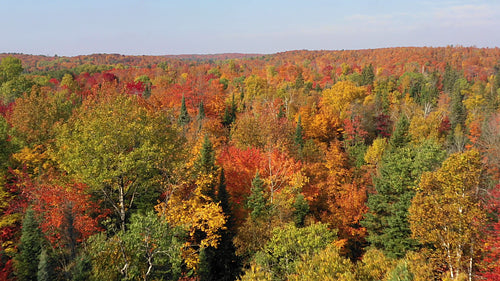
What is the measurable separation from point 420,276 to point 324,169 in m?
29.4

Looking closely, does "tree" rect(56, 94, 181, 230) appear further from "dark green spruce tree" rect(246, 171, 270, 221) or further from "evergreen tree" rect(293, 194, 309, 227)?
"evergreen tree" rect(293, 194, 309, 227)

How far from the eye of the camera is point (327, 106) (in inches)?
2608

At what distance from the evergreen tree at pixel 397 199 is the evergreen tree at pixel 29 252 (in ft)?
83.2

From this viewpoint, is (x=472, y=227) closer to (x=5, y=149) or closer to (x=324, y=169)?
(x=324, y=169)

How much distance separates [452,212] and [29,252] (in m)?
26.3

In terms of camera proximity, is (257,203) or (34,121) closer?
(257,203)

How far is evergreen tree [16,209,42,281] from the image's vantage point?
1988 cm

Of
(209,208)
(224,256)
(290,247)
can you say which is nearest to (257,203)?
(224,256)

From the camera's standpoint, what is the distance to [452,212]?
20672 millimetres

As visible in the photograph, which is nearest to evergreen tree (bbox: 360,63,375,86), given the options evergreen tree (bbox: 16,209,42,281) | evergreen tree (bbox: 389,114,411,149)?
evergreen tree (bbox: 389,114,411,149)

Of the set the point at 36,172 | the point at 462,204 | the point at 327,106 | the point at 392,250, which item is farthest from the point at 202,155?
the point at 327,106

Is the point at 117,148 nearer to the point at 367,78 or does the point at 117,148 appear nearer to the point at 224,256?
the point at 224,256

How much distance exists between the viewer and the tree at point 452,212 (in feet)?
67.3

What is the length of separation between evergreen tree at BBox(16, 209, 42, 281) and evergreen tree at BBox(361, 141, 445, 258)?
83.2ft
